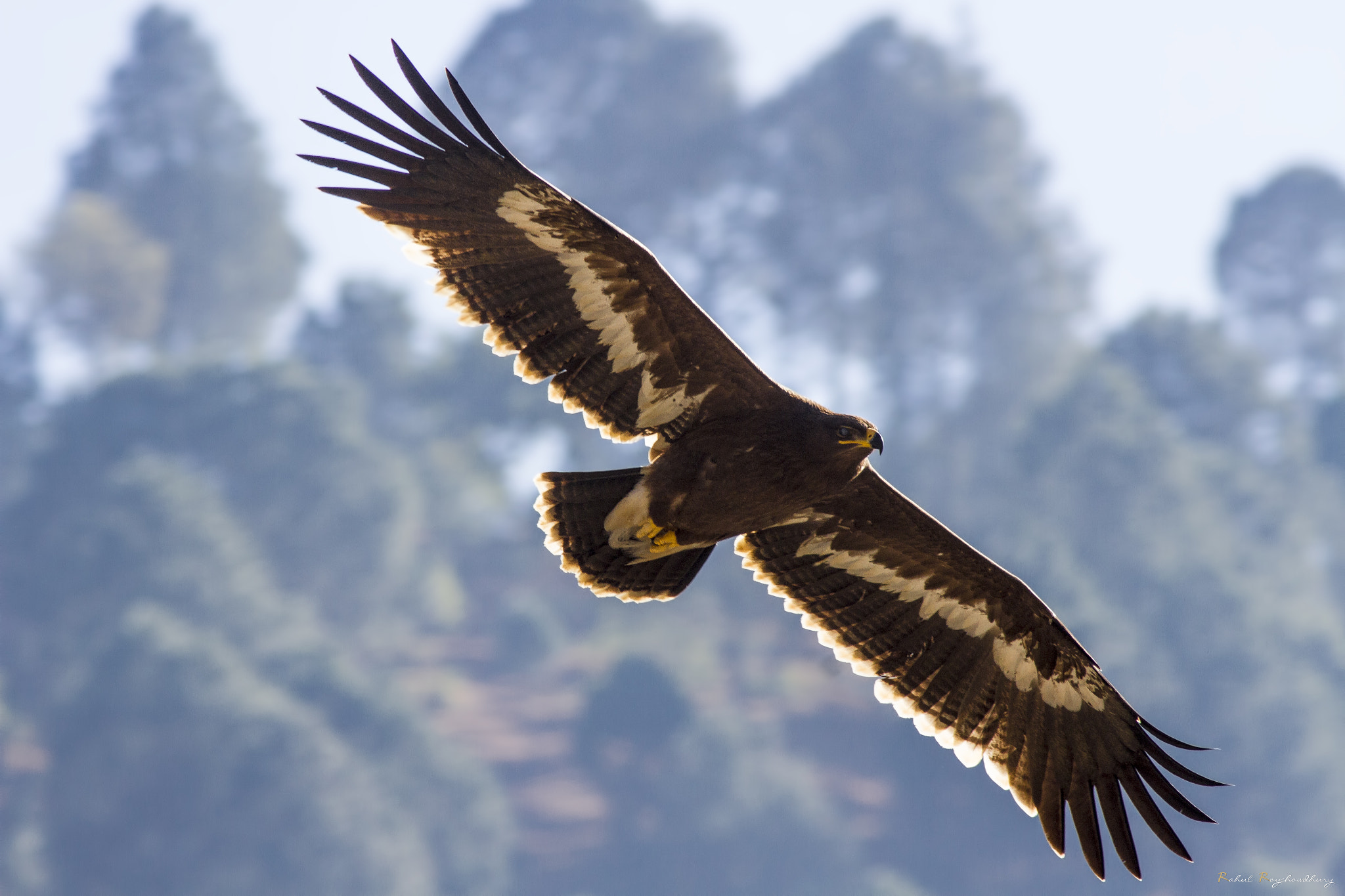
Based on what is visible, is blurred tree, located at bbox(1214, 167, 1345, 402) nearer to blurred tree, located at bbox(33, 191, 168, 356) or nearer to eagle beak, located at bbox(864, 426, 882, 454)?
blurred tree, located at bbox(33, 191, 168, 356)

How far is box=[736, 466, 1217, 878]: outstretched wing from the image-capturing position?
31.6 feet

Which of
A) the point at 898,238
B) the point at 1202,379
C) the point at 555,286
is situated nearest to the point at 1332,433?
the point at 1202,379

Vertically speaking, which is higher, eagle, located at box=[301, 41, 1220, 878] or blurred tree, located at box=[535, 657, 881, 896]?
blurred tree, located at box=[535, 657, 881, 896]

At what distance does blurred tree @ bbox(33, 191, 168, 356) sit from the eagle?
97999 millimetres

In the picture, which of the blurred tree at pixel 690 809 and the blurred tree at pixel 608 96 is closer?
the blurred tree at pixel 690 809

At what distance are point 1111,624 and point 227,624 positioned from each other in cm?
4193

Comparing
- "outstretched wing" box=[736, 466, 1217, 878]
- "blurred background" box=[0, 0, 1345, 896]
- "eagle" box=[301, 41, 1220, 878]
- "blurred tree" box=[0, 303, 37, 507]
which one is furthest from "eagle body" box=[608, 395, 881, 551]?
"blurred tree" box=[0, 303, 37, 507]

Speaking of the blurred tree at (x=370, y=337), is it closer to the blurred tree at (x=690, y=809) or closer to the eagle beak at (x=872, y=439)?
the blurred tree at (x=690, y=809)

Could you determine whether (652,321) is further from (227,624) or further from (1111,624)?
(227,624)

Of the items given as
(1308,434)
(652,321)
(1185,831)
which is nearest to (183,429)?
(1185,831)

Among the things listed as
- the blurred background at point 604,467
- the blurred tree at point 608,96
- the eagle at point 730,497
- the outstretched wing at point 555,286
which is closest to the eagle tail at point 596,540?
the eagle at point 730,497

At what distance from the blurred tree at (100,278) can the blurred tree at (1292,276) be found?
73425 millimetres

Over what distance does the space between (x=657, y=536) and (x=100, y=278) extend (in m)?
102

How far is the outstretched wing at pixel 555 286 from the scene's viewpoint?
8.98 metres
